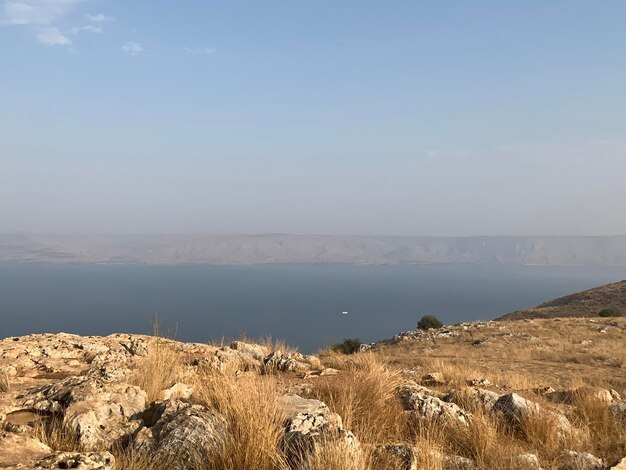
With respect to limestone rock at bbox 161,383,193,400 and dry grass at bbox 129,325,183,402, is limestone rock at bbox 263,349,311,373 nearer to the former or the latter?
dry grass at bbox 129,325,183,402

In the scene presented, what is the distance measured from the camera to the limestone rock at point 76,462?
315cm

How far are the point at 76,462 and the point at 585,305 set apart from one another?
152 ft

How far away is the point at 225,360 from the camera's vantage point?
29.4ft

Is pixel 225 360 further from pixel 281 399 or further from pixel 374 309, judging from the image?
pixel 374 309

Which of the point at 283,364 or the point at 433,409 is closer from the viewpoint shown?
the point at 433,409

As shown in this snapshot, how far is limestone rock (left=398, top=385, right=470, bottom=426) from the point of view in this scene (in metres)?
5.42

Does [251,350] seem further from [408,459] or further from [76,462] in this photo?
[76,462]

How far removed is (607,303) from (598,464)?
4372 cm

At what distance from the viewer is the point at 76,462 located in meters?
3.21

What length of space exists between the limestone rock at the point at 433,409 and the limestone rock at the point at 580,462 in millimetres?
1102

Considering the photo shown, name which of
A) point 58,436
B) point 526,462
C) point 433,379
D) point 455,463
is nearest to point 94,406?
point 58,436

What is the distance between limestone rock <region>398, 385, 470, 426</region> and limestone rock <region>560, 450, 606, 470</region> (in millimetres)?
1102

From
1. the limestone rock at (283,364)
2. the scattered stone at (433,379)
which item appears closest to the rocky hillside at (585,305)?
the scattered stone at (433,379)

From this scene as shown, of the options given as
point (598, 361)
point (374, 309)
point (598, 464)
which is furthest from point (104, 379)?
point (374, 309)
